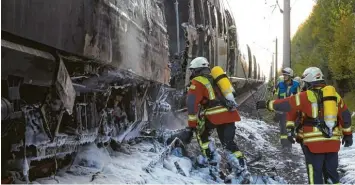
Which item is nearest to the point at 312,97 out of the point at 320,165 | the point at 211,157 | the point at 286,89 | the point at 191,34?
the point at 320,165

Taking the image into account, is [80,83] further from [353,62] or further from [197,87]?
[353,62]

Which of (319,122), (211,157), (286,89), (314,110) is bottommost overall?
(211,157)

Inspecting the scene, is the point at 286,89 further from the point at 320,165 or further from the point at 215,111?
the point at 320,165

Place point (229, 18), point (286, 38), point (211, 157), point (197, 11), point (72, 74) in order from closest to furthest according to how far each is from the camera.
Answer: point (72, 74) → point (211, 157) → point (197, 11) → point (229, 18) → point (286, 38)

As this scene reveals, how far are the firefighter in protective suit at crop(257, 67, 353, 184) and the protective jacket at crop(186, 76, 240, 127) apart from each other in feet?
2.58

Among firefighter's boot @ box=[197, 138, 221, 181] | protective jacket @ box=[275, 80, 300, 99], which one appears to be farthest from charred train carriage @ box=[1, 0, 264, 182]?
protective jacket @ box=[275, 80, 300, 99]

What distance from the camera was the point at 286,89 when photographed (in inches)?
355

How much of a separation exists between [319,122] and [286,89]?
14.2 feet

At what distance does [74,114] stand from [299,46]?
30815mm

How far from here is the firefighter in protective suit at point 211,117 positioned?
5.56m

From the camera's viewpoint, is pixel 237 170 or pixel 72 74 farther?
pixel 237 170

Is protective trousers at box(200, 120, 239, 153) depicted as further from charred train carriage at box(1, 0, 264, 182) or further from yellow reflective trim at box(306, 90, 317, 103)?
yellow reflective trim at box(306, 90, 317, 103)

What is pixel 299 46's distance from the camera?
109 ft

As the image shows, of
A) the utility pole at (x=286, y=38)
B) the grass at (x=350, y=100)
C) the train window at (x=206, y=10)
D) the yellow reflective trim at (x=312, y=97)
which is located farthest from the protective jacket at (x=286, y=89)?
the grass at (x=350, y=100)
